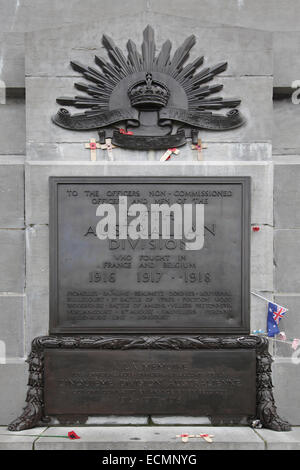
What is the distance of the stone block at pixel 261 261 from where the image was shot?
5.73m

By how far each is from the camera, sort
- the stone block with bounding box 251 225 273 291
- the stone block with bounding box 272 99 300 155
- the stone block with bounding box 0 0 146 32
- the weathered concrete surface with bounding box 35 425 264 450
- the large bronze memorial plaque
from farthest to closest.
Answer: the stone block with bounding box 0 0 146 32, the stone block with bounding box 272 99 300 155, the stone block with bounding box 251 225 273 291, the large bronze memorial plaque, the weathered concrete surface with bounding box 35 425 264 450

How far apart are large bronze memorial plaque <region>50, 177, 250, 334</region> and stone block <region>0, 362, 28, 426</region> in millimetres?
822

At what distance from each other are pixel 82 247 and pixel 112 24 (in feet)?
9.73

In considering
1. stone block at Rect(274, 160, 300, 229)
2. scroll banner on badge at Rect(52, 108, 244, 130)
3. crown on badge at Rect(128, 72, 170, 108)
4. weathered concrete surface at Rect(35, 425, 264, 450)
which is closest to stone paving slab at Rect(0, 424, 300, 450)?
weathered concrete surface at Rect(35, 425, 264, 450)

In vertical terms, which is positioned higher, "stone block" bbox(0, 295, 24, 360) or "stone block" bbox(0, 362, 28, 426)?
"stone block" bbox(0, 295, 24, 360)

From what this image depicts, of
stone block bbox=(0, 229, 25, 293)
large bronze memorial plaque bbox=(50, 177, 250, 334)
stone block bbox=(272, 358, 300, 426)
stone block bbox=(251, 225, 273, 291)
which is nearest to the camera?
large bronze memorial plaque bbox=(50, 177, 250, 334)

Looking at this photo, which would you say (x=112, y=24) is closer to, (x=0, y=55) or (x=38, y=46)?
(x=38, y=46)

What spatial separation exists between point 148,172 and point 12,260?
7.08 feet

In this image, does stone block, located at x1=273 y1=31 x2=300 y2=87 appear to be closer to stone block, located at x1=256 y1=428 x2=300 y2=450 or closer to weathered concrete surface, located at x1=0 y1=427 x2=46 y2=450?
stone block, located at x1=256 y1=428 x2=300 y2=450

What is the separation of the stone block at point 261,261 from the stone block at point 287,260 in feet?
1.00

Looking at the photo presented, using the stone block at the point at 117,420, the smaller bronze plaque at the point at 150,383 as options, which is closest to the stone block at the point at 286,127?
the smaller bronze plaque at the point at 150,383

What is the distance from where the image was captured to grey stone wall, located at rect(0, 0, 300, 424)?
575 centimetres

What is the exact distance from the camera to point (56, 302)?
5.61 metres

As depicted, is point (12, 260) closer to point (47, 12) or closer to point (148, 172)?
point (148, 172)
